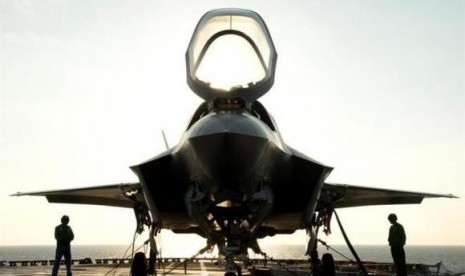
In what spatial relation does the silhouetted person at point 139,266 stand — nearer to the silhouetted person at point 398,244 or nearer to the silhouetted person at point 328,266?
the silhouetted person at point 328,266

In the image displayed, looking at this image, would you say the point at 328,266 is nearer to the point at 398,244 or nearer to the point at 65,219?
the point at 398,244

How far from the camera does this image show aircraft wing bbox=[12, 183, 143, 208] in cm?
971

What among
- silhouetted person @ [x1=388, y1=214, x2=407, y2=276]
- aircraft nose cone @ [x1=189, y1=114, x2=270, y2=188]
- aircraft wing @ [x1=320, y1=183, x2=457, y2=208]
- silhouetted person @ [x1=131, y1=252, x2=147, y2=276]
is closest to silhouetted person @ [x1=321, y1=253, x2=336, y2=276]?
aircraft wing @ [x1=320, y1=183, x2=457, y2=208]

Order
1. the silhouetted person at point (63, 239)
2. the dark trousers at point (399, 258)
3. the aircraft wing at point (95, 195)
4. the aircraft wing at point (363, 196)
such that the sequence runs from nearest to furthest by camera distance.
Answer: the aircraft wing at point (363, 196) → the aircraft wing at point (95, 195) → the silhouetted person at point (63, 239) → the dark trousers at point (399, 258)

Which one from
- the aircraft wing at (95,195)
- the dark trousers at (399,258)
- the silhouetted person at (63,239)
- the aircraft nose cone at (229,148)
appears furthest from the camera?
the dark trousers at (399,258)

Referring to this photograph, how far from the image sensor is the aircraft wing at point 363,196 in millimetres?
8555

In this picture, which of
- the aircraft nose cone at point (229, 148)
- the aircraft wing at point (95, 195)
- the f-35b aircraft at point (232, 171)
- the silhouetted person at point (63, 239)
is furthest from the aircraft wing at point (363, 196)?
the silhouetted person at point (63, 239)

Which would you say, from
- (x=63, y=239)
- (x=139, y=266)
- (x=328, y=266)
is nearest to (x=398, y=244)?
(x=328, y=266)

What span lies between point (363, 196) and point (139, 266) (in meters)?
5.12

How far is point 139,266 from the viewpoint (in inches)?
344

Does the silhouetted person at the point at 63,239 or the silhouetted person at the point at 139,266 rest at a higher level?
the silhouetted person at the point at 63,239

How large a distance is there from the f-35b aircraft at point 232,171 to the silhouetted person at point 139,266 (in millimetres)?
724

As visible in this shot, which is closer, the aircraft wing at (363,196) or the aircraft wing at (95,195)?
the aircraft wing at (363,196)

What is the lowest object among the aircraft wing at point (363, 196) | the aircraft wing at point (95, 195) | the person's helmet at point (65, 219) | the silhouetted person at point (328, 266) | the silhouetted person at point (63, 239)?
the silhouetted person at point (328, 266)
